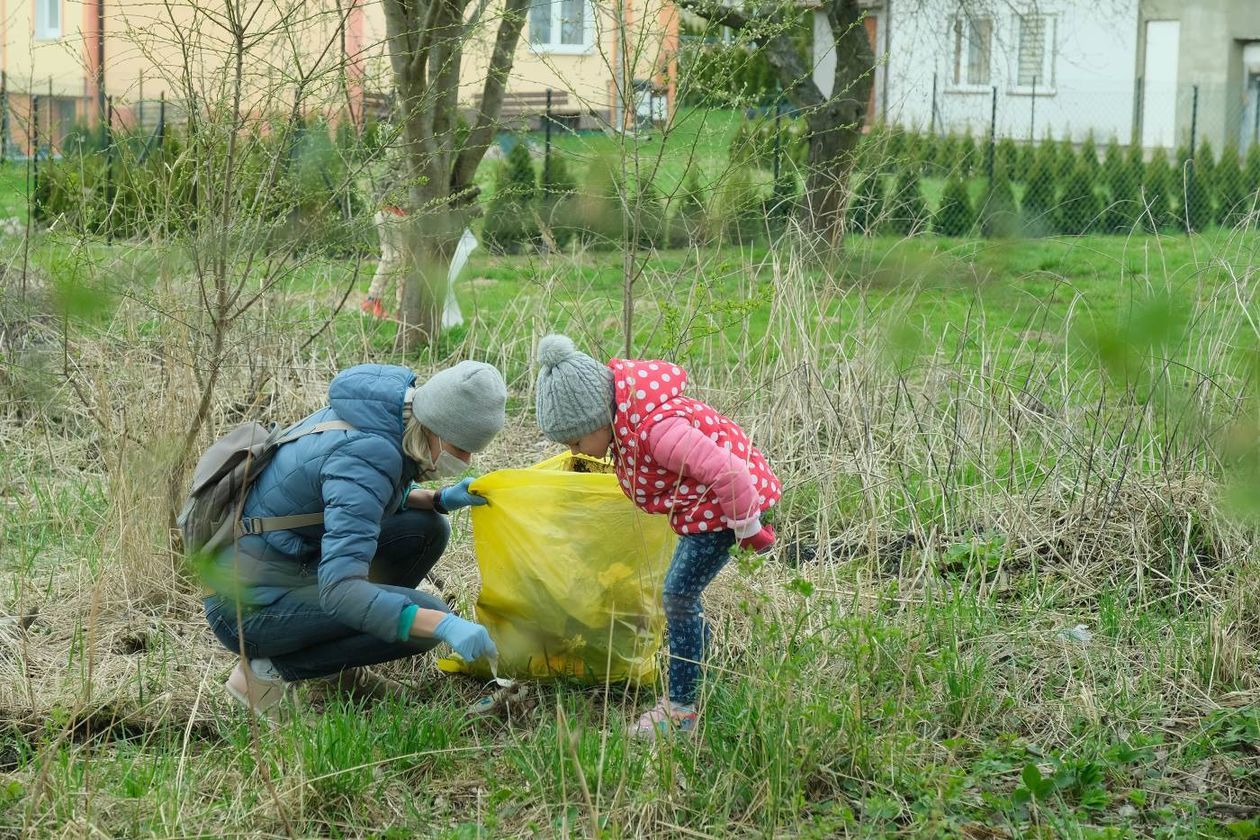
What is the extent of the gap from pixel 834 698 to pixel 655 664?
0.36 m

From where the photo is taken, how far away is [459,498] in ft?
10.3

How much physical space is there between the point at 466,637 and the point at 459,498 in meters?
0.58

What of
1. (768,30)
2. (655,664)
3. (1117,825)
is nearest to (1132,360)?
(1117,825)

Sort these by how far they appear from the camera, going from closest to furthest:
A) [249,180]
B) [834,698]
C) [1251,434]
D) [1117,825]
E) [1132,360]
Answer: [1132,360], [1251,434], [1117,825], [834,698], [249,180]

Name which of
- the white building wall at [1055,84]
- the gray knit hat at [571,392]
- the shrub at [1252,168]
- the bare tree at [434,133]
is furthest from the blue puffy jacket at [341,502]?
the white building wall at [1055,84]

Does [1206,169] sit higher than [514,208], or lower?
higher

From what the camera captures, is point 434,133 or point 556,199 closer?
point 434,133

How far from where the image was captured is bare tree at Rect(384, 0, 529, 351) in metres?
5.27

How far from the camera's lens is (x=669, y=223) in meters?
4.72

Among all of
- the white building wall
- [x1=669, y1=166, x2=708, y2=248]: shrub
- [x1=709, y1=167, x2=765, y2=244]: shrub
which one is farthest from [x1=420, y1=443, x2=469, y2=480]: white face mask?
the white building wall

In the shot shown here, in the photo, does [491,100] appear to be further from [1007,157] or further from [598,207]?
[1007,157]

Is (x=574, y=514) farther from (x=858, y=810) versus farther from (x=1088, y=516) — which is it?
(x=1088, y=516)

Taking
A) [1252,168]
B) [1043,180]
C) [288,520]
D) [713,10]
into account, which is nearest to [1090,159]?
[1043,180]

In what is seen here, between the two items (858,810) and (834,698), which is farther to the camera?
(834,698)
